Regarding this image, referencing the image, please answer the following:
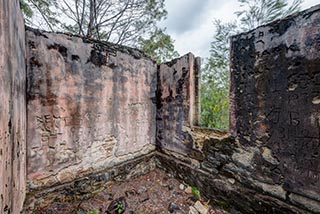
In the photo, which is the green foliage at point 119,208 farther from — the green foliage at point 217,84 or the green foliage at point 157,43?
the green foliage at point 157,43

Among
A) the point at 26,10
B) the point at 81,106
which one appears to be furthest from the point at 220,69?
the point at 26,10

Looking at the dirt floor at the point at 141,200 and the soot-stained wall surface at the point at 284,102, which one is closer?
the soot-stained wall surface at the point at 284,102

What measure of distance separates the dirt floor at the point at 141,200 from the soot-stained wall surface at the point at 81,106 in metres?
0.39

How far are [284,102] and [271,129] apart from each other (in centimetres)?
34

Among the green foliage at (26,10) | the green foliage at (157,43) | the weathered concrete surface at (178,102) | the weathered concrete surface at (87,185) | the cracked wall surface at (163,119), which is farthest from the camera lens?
the green foliage at (157,43)

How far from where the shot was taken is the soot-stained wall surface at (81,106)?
223 cm

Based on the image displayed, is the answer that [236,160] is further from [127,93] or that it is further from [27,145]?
[27,145]

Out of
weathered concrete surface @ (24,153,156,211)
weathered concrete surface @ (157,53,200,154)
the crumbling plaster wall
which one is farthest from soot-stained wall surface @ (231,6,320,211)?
weathered concrete surface @ (24,153,156,211)

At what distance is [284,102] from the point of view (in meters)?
1.90

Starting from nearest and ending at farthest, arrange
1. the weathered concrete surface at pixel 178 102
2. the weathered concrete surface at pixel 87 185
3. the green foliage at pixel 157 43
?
1. the weathered concrete surface at pixel 87 185
2. the weathered concrete surface at pixel 178 102
3. the green foliage at pixel 157 43

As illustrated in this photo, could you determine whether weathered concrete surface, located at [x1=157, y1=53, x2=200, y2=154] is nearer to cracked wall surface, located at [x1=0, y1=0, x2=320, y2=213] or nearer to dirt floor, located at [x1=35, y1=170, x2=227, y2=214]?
cracked wall surface, located at [x1=0, y1=0, x2=320, y2=213]

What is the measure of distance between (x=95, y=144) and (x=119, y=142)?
460mm

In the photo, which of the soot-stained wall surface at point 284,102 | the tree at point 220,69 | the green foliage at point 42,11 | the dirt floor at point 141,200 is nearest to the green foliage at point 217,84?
the tree at point 220,69

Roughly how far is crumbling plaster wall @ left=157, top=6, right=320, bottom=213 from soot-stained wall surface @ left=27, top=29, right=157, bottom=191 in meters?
1.47
